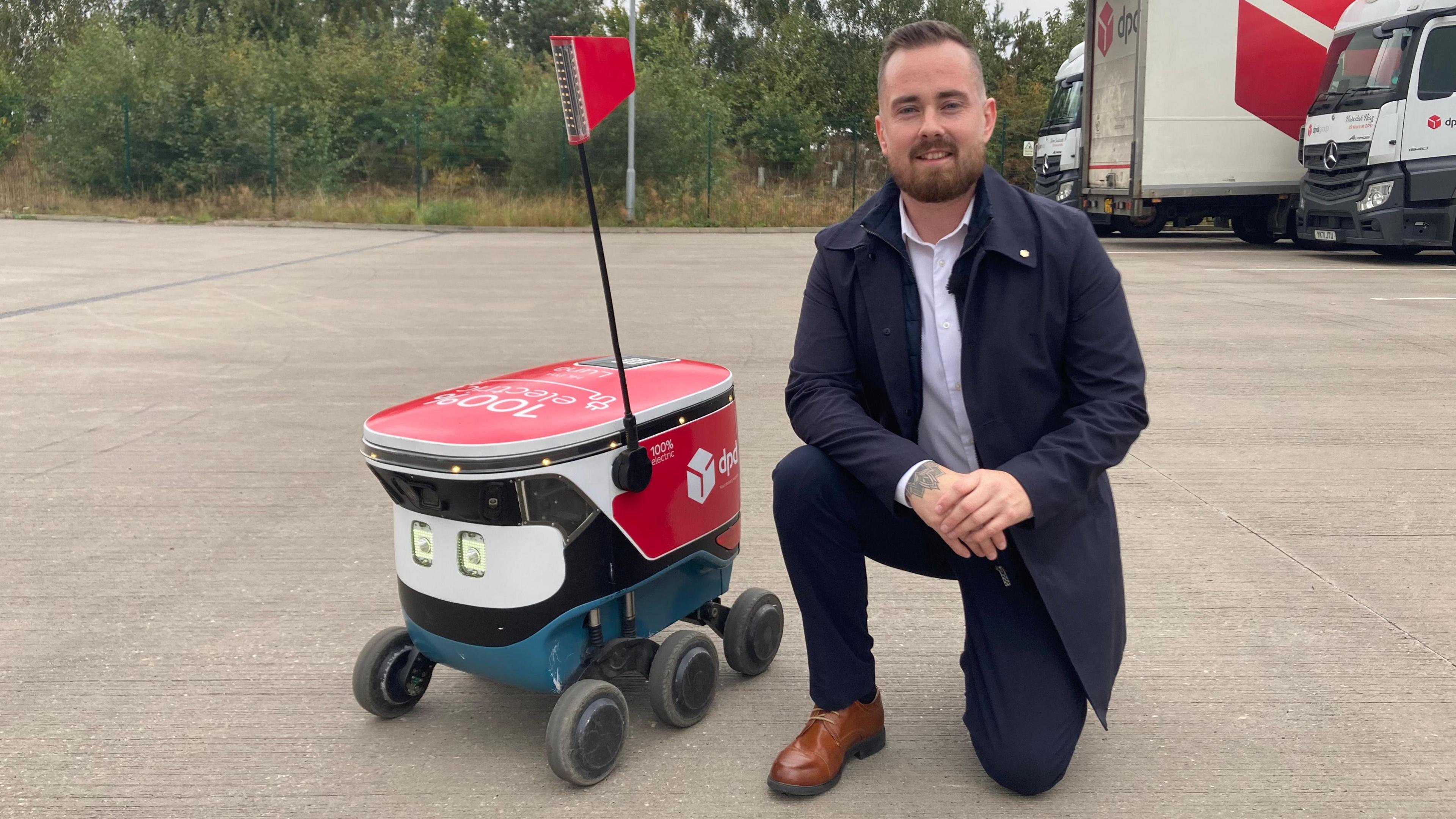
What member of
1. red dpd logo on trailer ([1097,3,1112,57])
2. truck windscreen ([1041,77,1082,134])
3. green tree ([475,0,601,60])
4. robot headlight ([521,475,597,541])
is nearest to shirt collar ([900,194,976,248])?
robot headlight ([521,475,597,541])

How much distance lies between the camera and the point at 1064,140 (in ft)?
69.4

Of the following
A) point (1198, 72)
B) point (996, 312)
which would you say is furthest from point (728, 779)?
point (1198, 72)

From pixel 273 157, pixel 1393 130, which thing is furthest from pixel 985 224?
pixel 273 157

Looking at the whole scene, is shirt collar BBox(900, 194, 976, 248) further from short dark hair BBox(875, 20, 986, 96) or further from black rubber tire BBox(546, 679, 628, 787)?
black rubber tire BBox(546, 679, 628, 787)

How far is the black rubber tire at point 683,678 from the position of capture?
2863 mm

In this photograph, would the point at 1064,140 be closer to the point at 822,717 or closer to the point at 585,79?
the point at 822,717

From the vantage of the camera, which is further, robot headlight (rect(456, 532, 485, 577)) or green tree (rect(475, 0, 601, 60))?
green tree (rect(475, 0, 601, 60))

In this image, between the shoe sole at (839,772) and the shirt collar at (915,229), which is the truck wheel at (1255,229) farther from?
the shoe sole at (839,772)

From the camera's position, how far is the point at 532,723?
299cm

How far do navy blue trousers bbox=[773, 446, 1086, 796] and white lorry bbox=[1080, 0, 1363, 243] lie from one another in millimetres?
16955

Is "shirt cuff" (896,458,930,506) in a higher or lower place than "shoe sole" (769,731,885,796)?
higher

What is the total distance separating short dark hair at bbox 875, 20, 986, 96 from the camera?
2721 mm

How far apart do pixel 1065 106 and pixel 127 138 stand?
2061cm

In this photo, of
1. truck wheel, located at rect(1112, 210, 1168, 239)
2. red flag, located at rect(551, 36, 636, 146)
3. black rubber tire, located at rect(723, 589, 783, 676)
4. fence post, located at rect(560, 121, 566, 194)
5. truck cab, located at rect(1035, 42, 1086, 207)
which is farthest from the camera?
fence post, located at rect(560, 121, 566, 194)
